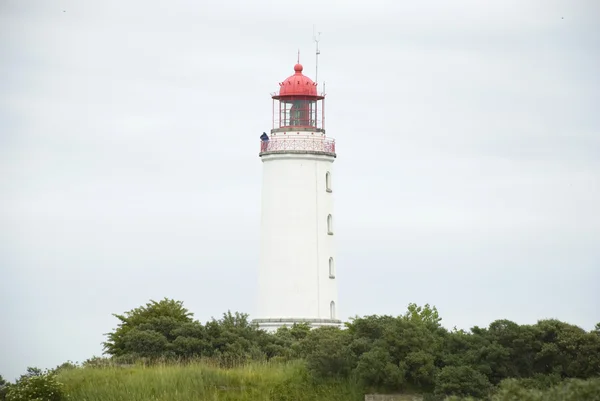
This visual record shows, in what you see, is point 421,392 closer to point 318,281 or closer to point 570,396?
point 570,396

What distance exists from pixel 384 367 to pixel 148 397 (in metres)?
6.25

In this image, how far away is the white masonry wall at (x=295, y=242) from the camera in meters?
52.5

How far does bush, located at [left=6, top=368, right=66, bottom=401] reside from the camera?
33.8m

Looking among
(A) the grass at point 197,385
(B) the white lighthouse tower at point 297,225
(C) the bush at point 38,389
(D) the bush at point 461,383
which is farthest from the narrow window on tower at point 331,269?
(C) the bush at point 38,389

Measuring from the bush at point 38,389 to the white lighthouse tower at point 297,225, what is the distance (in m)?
18.2

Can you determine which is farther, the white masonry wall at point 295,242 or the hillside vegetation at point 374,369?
the white masonry wall at point 295,242

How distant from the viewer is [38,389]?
3394 centimetres

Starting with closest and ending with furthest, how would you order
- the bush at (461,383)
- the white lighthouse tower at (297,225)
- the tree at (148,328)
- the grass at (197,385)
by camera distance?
the bush at (461,383) < the grass at (197,385) < the tree at (148,328) < the white lighthouse tower at (297,225)

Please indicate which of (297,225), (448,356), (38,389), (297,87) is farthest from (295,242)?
(38,389)

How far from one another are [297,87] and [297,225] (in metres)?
5.61

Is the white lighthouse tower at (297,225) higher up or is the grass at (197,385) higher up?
the white lighthouse tower at (297,225)

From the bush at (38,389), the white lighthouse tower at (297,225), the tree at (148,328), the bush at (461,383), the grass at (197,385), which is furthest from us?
the white lighthouse tower at (297,225)

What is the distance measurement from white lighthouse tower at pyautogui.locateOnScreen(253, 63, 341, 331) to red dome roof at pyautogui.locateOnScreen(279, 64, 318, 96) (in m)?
0.04

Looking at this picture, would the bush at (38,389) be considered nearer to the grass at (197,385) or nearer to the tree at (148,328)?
the grass at (197,385)
